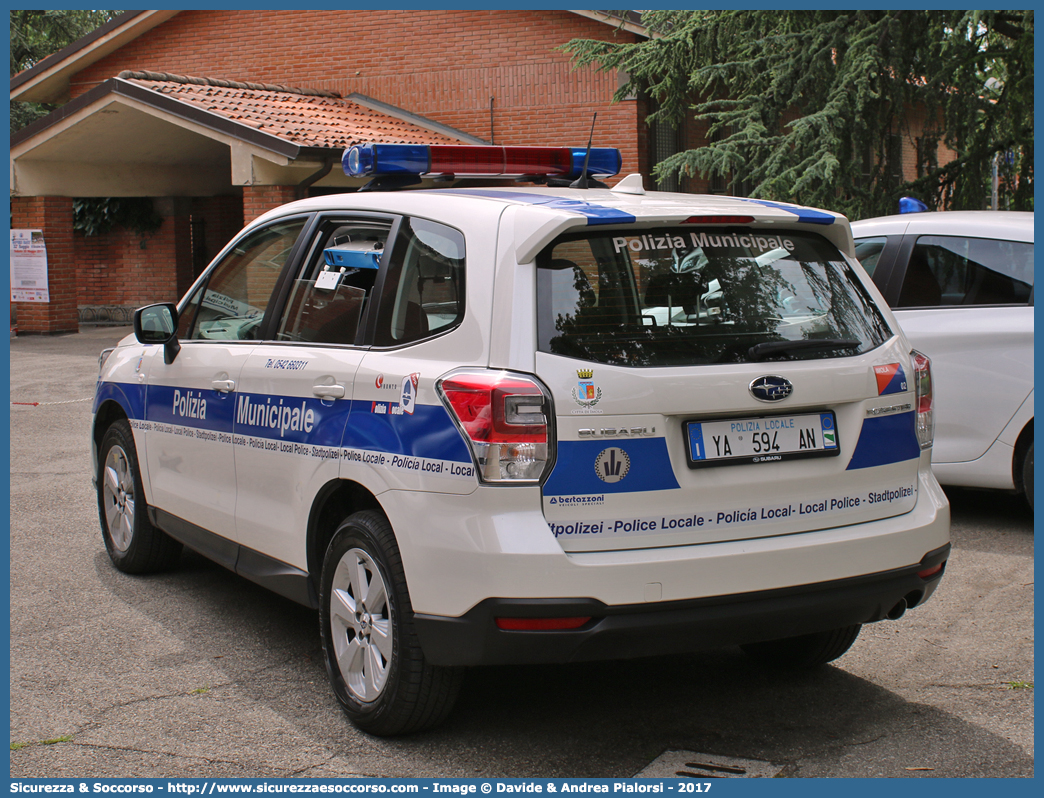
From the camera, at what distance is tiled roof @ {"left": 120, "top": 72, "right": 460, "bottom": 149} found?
Answer: 56.1 ft

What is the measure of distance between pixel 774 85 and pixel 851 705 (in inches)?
383

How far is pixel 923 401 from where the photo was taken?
381 centimetres

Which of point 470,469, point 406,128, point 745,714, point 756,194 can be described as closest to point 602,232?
point 470,469

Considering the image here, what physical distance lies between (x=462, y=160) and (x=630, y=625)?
2181 millimetres

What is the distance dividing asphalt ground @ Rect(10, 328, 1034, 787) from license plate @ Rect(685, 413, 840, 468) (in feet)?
3.11

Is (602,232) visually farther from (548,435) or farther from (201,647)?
(201,647)

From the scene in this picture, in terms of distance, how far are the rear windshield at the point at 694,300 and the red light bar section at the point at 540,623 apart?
74cm

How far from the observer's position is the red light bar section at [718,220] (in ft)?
11.5

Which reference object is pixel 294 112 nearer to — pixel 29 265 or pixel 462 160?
pixel 29 265

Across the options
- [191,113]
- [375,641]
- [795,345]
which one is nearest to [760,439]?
[795,345]

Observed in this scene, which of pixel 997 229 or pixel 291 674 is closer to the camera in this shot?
pixel 291 674

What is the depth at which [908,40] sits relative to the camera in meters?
12.2

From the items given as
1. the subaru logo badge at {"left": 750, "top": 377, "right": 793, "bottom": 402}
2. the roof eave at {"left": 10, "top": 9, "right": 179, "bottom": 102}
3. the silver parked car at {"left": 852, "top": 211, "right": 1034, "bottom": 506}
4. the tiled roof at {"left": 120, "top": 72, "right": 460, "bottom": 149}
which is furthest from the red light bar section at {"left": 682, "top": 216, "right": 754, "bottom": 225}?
the roof eave at {"left": 10, "top": 9, "right": 179, "bottom": 102}

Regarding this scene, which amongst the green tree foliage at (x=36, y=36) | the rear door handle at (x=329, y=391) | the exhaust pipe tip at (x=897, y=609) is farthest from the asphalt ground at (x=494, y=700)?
the green tree foliage at (x=36, y=36)
